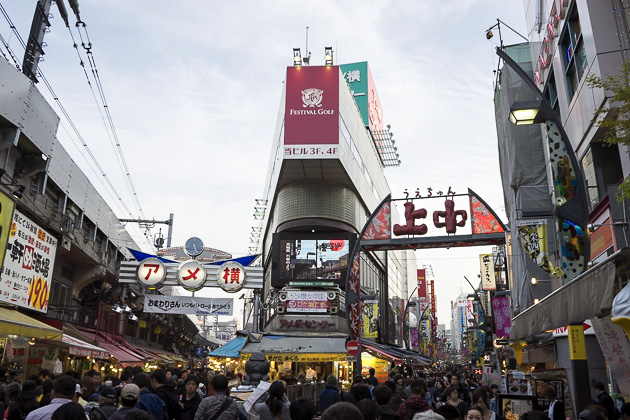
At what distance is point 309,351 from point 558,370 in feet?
51.1

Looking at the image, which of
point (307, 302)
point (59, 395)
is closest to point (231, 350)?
point (307, 302)

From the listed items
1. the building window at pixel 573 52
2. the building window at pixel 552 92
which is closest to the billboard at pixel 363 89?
the building window at pixel 552 92

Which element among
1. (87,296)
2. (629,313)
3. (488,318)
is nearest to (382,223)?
(87,296)

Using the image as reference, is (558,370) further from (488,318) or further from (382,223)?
(488,318)

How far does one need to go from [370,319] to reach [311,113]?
15264mm

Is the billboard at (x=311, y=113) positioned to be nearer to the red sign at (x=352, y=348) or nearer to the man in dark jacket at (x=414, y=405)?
the red sign at (x=352, y=348)

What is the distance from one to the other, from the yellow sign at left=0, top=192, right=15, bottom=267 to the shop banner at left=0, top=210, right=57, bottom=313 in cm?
67

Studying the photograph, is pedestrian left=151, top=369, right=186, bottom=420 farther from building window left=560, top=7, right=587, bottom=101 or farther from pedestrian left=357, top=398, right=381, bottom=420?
building window left=560, top=7, right=587, bottom=101

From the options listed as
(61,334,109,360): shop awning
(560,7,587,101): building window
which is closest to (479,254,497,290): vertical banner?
(560,7,587,101): building window

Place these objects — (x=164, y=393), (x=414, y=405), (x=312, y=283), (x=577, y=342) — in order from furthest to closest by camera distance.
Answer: (x=312, y=283)
(x=577, y=342)
(x=164, y=393)
(x=414, y=405)

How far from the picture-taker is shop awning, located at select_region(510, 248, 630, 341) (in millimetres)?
5758

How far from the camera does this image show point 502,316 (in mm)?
32656

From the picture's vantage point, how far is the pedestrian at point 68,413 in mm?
4230

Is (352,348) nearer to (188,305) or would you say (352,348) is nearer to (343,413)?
(188,305)
